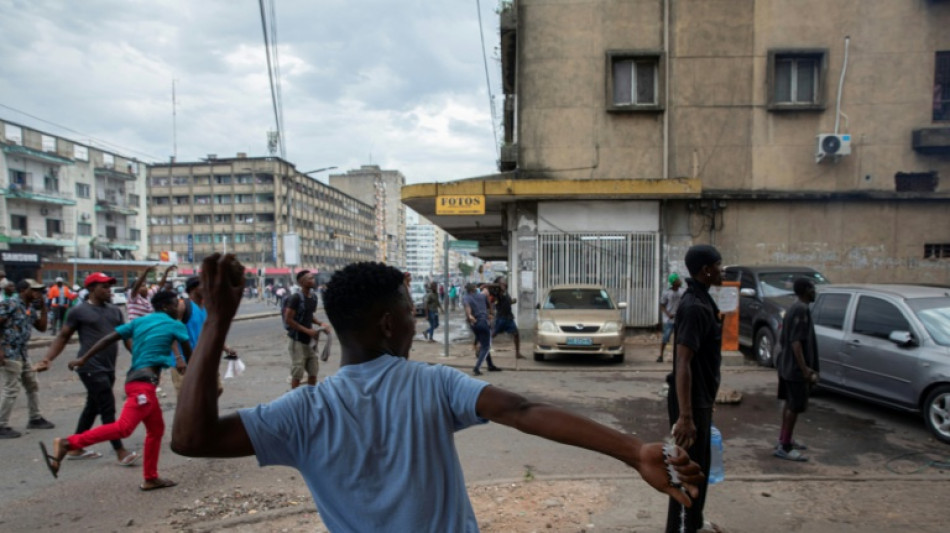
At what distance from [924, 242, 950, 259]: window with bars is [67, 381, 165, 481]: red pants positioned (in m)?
16.4

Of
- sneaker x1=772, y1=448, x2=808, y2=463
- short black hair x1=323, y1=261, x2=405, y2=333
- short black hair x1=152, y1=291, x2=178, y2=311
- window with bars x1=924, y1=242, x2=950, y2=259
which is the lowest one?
sneaker x1=772, y1=448, x2=808, y2=463

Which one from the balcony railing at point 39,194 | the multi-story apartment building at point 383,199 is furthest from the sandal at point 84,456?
the multi-story apartment building at point 383,199

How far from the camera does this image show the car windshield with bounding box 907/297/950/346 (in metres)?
6.21

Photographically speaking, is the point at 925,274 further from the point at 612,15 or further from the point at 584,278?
the point at 612,15

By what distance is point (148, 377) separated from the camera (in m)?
5.00

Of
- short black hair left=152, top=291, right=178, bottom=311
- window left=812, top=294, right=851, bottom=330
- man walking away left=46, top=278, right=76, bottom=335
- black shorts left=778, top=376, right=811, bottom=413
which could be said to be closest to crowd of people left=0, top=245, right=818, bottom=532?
short black hair left=152, top=291, right=178, bottom=311

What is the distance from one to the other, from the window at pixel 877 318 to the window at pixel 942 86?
10132 mm

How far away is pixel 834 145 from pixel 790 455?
35.3 ft

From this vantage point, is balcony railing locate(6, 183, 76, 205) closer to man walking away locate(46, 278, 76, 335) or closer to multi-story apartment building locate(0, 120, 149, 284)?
multi-story apartment building locate(0, 120, 149, 284)

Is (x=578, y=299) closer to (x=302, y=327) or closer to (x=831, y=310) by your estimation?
(x=831, y=310)

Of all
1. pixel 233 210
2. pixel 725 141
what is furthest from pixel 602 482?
pixel 233 210

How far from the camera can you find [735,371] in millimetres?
10305

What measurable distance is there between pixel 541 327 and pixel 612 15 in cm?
821

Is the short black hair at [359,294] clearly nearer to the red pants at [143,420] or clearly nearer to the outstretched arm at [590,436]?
the outstretched arm at [590,436]
